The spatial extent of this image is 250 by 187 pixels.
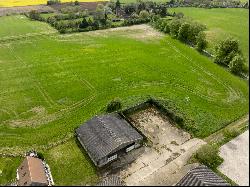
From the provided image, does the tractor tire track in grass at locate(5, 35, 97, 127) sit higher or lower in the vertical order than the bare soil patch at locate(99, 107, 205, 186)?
higher

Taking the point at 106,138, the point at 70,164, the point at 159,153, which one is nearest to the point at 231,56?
the point at 159,153

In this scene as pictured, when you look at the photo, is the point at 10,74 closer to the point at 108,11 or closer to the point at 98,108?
the point at 98,108

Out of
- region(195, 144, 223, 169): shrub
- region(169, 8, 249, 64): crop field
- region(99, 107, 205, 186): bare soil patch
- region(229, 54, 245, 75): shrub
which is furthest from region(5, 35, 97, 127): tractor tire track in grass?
region(169, 8, 249, 64): crop field

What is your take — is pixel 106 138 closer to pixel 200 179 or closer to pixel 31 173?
pixel 31 173

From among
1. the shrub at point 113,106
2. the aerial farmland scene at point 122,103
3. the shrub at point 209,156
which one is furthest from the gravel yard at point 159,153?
the shrub at point 113,106

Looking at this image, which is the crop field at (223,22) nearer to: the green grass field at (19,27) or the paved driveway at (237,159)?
the paved driveway at (237,159)

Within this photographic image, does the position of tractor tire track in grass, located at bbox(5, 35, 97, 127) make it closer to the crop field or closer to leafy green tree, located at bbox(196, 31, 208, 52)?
leafy green tree, located at bbox(196, 31, 208, 52)
